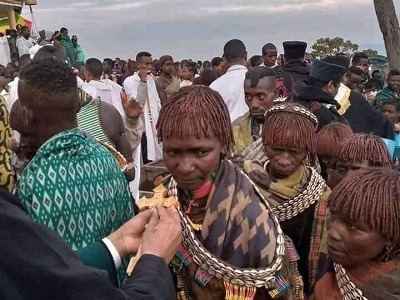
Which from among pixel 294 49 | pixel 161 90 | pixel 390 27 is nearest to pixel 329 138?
pixel 294 49

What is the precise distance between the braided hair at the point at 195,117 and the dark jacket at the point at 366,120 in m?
2.63

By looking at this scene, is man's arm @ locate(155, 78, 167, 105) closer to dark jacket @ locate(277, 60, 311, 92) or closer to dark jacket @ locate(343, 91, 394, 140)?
dark jacket @ locate(277, 60, 311, 92)

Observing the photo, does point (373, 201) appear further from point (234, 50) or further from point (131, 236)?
point (234, 50)

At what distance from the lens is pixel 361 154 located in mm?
2270

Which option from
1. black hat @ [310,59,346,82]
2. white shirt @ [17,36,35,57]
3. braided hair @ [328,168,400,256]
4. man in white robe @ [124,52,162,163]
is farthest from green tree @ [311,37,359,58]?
braided hair @ [328,168,400,256]

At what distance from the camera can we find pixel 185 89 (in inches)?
72.9

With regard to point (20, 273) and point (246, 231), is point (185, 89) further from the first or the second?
point (20, 273)

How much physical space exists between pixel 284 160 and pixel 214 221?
2.27 ft

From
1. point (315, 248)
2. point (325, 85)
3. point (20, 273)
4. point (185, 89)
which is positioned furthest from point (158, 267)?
point (325, 85)

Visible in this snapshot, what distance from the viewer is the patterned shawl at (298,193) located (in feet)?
7.15

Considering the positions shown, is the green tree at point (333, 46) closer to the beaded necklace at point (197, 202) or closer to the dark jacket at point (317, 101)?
the dark jacket at point (317, 101)

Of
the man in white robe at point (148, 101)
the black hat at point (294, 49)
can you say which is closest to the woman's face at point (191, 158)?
the black hat at point (294, 49)

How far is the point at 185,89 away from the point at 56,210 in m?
0.63

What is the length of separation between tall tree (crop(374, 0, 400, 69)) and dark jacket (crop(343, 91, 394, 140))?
5598 mm
